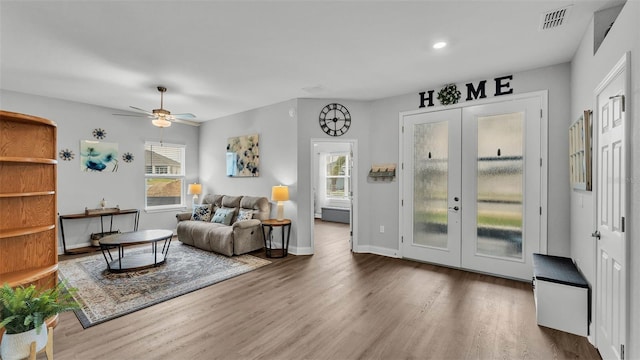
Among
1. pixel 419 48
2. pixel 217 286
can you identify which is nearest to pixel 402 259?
pixel 217 286

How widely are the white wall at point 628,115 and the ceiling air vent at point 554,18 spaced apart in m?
0.31

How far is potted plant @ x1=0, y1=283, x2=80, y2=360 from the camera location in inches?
65.8

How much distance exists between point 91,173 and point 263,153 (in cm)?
331

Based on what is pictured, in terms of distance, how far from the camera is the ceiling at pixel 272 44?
2.30 meters

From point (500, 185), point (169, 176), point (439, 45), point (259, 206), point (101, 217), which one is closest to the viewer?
point (439, 45)

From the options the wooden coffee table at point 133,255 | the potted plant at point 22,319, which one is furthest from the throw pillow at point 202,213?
the potted plant at point 22,319

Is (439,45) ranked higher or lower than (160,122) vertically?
higher

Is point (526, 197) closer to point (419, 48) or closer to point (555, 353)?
point (555, 353)

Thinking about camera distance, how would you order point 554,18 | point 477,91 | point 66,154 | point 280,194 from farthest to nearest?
point 66,154 → point 280,194 → point 477,91 → point 554,18

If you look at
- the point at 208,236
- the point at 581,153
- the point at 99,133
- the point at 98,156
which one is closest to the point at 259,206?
the point at 208,236

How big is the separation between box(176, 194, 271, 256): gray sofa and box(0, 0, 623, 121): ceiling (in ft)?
7.11

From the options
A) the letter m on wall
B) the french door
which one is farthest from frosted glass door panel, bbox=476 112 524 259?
the letter m on wall

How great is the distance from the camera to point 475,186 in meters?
3.91

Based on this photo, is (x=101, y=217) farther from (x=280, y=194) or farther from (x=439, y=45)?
(x=439, y=45)
